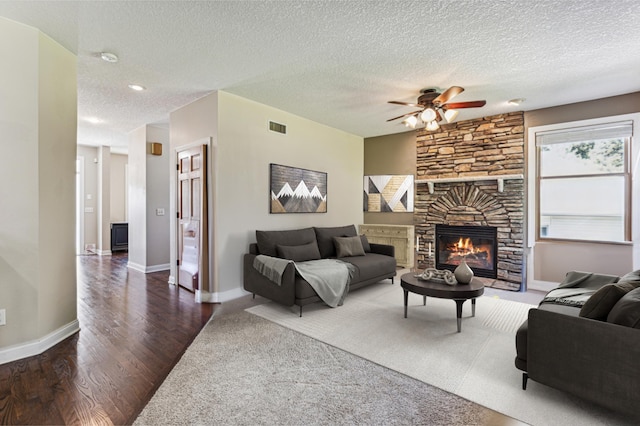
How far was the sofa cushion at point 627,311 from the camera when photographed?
65.8 inches

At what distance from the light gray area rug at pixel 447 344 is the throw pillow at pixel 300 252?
2.22 feet

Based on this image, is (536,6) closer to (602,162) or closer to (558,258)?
(602,162)

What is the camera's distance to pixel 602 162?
4.29 m

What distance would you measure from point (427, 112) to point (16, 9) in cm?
387

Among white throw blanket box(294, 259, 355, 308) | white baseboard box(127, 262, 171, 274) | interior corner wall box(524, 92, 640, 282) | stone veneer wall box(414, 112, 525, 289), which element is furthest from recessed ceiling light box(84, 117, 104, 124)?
interior corner wall box(524, 92, 640, 282)

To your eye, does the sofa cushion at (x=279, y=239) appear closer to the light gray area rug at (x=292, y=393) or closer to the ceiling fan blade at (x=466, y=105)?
the light gray area rug at (x=292, y=393)

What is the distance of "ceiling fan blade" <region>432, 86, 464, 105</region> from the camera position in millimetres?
3309

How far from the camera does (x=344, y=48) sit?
2910 mm

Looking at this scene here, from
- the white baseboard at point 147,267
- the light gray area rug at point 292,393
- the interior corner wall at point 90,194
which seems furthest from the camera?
the interior corner wall at point 90,194

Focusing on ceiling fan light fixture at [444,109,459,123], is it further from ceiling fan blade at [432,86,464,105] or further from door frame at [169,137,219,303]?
door frame at [169,137,219,303]

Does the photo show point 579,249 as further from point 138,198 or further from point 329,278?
point 138,198

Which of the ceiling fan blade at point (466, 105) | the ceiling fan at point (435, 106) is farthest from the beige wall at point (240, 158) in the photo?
the ceiling fan blade at point (466, 105)

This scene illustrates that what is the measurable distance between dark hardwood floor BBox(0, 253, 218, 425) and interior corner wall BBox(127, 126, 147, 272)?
5.17ft

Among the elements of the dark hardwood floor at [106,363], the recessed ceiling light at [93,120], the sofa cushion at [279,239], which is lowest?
the dark hardwood floor at [106,363]
